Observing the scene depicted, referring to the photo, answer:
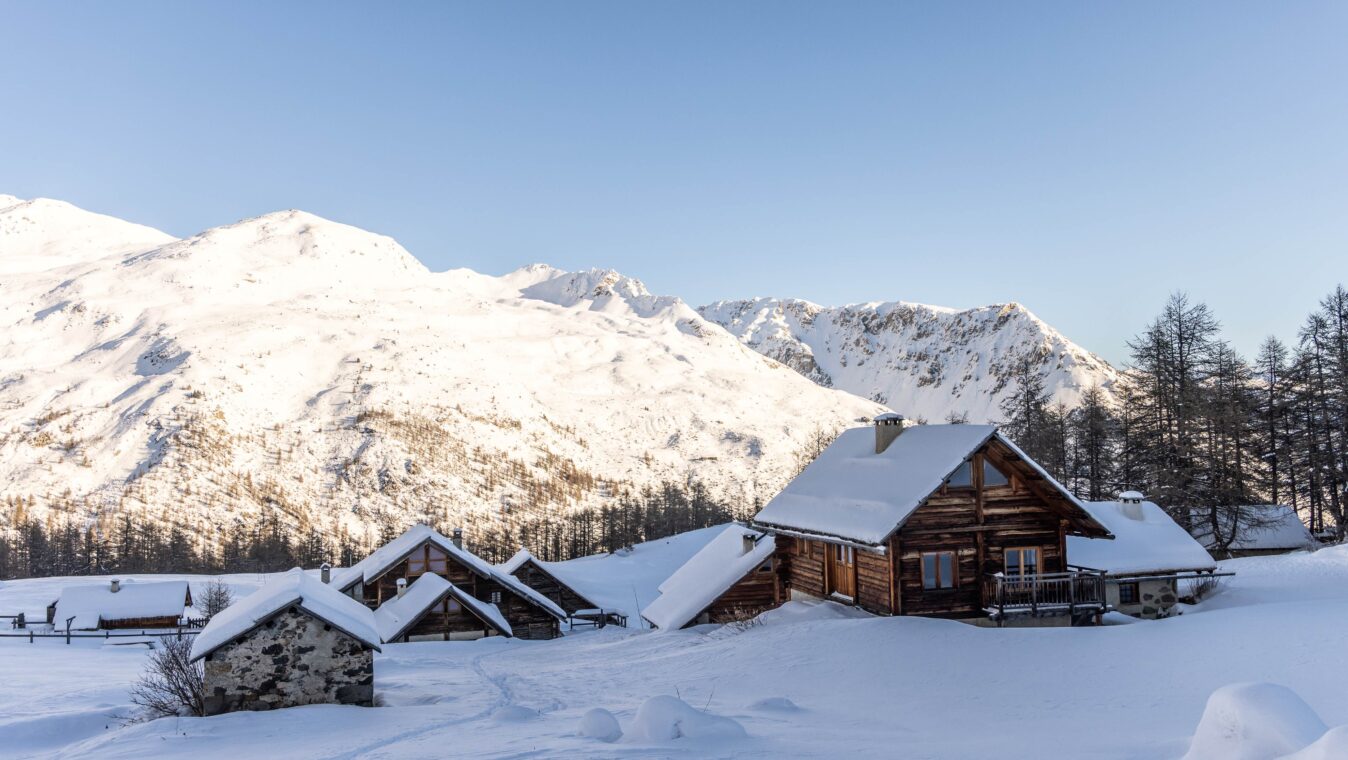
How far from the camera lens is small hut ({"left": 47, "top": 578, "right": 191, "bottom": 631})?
4938 cm

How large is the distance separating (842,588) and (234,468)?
349 feet

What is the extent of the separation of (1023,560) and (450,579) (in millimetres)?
30572

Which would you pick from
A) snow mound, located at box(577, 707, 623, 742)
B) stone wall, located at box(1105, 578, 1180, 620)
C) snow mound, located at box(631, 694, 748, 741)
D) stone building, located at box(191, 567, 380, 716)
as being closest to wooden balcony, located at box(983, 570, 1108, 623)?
stone wall, located at box(1105, 578, 1180, 620)

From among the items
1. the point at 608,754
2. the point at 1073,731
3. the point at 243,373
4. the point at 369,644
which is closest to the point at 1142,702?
the point at 1073,731

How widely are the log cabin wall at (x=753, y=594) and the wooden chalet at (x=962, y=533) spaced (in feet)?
18.2

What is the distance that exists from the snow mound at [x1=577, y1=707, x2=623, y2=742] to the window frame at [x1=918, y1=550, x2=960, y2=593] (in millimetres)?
15838

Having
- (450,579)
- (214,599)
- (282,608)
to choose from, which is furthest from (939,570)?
(214,599)

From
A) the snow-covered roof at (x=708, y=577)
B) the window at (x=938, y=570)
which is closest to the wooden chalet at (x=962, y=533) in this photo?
the window at (x=938, y=570)

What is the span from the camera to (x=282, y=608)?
1834cm

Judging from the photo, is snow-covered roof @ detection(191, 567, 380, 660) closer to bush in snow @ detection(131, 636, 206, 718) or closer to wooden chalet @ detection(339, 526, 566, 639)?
bush in snow @ detection(131, 636, 206, 718)

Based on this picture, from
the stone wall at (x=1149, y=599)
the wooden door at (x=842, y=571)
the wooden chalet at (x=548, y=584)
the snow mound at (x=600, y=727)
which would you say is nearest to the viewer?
the snow mound at (x=600, y=727)

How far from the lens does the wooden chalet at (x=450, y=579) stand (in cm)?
4481

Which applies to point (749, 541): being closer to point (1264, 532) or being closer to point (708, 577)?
point (708, 577)

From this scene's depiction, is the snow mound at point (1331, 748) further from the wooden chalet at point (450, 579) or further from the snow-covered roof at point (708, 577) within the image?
the wooden chalet at point (450, 579)
